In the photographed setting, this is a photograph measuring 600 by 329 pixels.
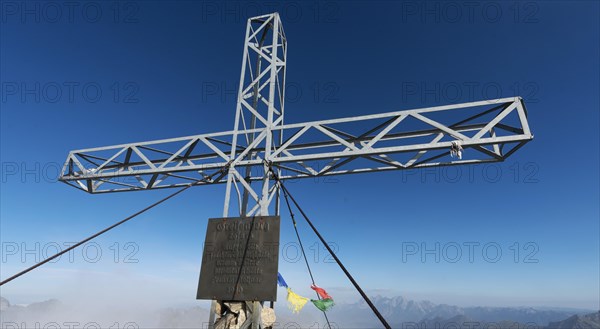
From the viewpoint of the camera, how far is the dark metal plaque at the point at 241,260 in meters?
5.66

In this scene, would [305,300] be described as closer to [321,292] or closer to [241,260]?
[321,292]

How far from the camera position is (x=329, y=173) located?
7523 millimetres

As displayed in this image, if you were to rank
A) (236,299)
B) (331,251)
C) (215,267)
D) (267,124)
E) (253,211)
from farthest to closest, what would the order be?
(267,124), (253,211), (215,267), (236,299), (331,251)

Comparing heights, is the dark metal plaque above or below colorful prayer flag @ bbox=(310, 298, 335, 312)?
above

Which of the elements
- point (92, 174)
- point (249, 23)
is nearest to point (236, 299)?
point (92, 174)

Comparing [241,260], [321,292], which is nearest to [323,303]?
[321,292]

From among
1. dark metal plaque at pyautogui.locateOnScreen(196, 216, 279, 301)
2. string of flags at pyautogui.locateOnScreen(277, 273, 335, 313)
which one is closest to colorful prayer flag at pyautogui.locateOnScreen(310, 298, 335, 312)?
string of flags at pyautogui.locateOnScreen(277, 273, 335, 313)

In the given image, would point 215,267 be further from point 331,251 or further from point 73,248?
point 73,248

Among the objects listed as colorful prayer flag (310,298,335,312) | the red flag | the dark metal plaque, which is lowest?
colorful prayer flag (310,298,335,312)

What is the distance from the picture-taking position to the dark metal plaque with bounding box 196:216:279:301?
5.66 m

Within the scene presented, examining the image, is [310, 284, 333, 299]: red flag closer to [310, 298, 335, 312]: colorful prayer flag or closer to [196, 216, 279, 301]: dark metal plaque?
[310, 298, 335, 312]: colorful prayer flag

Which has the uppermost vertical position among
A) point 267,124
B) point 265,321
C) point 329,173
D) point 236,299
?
point 267,124

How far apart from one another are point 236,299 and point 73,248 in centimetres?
384

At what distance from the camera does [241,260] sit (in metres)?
5.90
